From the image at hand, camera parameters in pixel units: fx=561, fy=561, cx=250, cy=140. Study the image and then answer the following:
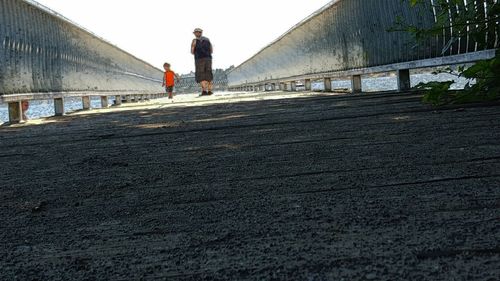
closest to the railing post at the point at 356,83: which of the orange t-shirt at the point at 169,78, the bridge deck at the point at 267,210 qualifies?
the bridge deck at the point at 267,210

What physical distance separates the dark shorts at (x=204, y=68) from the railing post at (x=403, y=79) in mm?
11099

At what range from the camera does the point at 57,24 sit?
1038 cm

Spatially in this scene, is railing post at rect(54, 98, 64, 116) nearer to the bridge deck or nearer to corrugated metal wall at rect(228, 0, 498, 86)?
corrugated metal wall at rect(228, 0, 498, 86)

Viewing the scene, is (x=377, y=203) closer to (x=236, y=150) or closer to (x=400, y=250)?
(x=400, y=250)

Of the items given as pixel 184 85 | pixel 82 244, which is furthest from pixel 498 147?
pixel 184 85

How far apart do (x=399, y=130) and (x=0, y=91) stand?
529 centimetres

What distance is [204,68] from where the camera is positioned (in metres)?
19.0

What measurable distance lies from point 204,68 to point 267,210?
Answer: 17.5 meters

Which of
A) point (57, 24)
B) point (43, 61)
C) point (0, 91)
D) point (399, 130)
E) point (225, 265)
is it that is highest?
point (57, 24)

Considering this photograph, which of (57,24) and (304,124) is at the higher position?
(57,24)

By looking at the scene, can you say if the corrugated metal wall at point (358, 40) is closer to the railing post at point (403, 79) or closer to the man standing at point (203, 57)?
the railing post at point (403, 79)

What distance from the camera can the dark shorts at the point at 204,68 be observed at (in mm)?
18938

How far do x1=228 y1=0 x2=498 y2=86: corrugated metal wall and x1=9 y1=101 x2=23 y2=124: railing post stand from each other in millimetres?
5204

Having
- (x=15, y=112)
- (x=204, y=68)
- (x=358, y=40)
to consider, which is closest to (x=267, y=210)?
(x=15, y=112)
